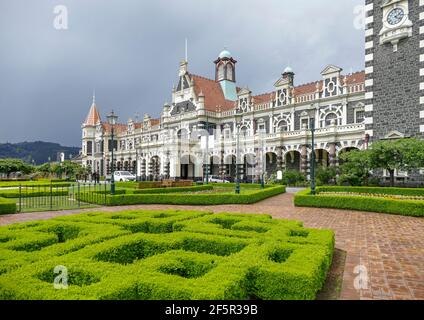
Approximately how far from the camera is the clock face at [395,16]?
2658 cm

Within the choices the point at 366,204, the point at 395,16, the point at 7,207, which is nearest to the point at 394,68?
the point at 395,16

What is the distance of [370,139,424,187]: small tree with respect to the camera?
21953 mm

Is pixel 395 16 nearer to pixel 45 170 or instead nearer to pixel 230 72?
pixel 230 72

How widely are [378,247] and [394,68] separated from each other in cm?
2310

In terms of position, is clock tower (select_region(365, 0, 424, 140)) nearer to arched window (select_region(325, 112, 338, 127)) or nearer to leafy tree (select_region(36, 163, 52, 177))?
arched window (select_region(325, 112, 338, 127))

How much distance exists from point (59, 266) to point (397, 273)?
6479mm

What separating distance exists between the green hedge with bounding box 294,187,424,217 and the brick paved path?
0.61 metres

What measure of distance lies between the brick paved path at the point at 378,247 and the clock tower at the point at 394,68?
1440 cm

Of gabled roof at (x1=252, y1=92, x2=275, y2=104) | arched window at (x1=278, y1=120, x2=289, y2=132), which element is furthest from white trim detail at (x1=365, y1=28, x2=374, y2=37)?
gabled roof at (x1=252, y1=92, x2=275, y2=104)

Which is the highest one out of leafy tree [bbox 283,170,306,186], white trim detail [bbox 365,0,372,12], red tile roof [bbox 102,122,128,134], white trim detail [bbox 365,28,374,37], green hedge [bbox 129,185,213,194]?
white trim detail [bbox 365,0,372,12]

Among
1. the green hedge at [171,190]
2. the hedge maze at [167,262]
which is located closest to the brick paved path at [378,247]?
the hedge maze at [167,262]

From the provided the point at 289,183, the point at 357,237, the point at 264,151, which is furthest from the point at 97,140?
the point at 357,237

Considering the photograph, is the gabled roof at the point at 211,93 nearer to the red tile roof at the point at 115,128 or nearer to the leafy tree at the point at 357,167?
the leafy tree at the point at 357,167
